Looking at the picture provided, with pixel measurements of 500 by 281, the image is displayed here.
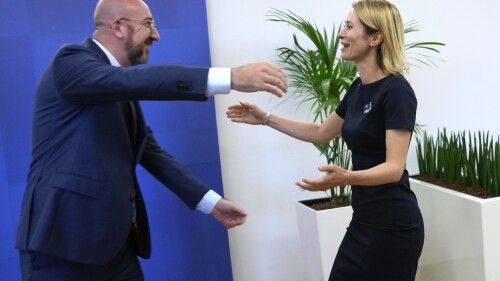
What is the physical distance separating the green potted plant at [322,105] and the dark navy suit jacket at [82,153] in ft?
4.37

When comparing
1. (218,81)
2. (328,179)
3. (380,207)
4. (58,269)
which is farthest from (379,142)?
(58,269)

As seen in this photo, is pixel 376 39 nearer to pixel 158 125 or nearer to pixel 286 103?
pixel 286 103

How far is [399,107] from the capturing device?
1766 millimetres

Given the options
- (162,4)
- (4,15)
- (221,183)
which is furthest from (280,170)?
(4,15)

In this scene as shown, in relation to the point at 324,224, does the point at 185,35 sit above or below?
above

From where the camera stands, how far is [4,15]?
258 cm

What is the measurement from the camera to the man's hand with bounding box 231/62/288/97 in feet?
4.18

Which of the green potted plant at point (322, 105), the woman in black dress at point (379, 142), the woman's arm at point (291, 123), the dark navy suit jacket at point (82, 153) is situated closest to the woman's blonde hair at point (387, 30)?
the woman in black dress at point (379, 142)

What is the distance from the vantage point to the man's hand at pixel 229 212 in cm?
184

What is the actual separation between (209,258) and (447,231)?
4.76 feet

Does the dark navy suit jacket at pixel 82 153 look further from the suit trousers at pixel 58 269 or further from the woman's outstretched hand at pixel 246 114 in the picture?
the woman's outstretched hand at pixel 246 114

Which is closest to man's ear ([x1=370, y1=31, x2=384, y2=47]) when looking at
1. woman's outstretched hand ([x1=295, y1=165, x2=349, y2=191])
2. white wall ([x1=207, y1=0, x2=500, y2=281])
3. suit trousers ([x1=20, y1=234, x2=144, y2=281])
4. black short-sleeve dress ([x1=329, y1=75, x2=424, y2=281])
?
black short-sleeve dress ([x1=329, y1=75, x2=424, y2=281])

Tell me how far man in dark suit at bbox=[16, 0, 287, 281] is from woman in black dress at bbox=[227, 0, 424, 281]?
696 millimetres

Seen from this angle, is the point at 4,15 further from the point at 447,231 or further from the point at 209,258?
the point at 447,231
